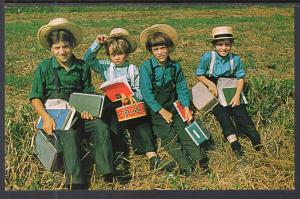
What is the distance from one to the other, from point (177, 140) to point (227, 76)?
800 mm

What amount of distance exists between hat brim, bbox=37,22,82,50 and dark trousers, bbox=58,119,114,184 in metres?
0.79

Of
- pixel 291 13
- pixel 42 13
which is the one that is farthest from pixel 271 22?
pixel 42 13

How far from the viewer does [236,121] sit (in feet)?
19.9

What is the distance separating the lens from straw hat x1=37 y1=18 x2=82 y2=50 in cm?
567

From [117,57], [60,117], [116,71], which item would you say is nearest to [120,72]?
[116,71]

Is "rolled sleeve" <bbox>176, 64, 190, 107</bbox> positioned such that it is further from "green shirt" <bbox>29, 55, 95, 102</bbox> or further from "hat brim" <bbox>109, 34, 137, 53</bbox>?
"green shirt" <bbox>29, 55, 95, 102</bbox>

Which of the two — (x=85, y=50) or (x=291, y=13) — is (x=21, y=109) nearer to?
(x=85, y=50)

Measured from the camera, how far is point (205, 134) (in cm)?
594

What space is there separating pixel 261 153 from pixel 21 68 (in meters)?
2.43

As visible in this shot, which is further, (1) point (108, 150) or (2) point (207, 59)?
(2) point (207, 59)

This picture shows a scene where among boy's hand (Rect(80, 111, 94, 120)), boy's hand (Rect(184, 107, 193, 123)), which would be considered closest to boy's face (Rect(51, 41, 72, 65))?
boy's hand (Rect(80, 111, 94, 120))

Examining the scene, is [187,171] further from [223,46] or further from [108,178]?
[223,46]

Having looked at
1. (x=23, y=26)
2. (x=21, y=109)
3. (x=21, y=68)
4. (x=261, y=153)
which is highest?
(x=23, y=26)

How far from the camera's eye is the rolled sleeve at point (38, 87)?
567cm
